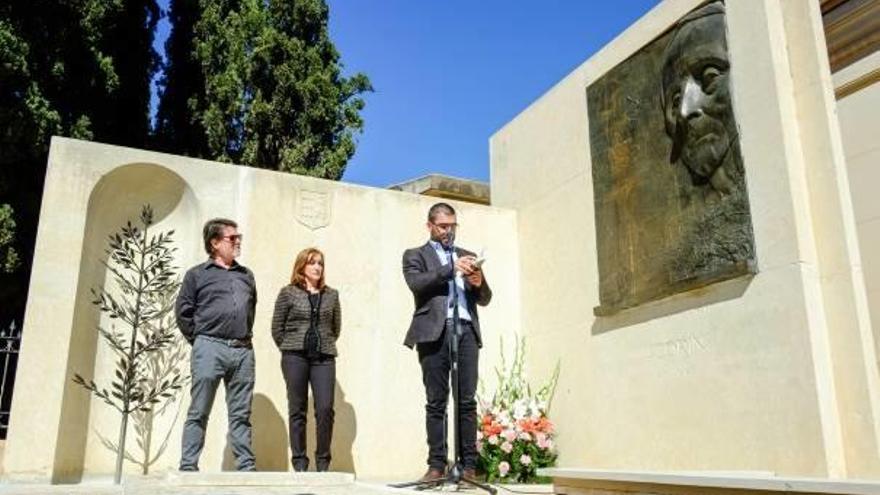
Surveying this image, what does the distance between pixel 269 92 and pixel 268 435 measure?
828cm

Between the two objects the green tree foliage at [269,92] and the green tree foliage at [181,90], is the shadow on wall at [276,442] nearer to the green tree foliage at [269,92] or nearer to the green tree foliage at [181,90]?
the green tree foliage at [269,92]

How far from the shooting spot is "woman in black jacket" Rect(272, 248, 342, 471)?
470 cm

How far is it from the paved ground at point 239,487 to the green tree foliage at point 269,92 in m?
8.90

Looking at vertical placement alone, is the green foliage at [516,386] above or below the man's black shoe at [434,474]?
above

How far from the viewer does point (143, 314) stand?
17.5 feet

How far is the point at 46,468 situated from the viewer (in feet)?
15.7

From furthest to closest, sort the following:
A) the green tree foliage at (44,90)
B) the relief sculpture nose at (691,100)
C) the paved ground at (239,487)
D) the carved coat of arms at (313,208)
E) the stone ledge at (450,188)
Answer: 1. the green tree foliage at (44,90)
2. the stone ledge at (450,188)
3. the carved coat of arms at (313,208)
4. the relief sculpture nose at (691,100)
5. the paved ground at (239,487)

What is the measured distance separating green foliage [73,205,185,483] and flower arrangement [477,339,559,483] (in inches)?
87.1

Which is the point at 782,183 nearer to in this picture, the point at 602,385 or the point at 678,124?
the point at 678,124

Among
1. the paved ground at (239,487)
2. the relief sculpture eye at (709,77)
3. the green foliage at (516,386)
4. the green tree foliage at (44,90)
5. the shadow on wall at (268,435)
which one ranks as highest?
the green tree foliage at (44,90)

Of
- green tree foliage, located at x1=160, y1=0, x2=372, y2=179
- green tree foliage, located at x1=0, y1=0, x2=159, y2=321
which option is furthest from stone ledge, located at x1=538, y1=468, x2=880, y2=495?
green tree foliage, located at x1=160, y1=0, x2=372, y2=179

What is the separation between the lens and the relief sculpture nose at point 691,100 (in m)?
4.80

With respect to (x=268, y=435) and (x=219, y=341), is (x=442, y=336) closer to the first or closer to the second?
(x=219, y=341)

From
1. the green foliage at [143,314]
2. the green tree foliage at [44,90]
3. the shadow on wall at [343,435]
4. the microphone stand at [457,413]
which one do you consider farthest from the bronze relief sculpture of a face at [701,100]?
the green tree foliage at [44,90]
